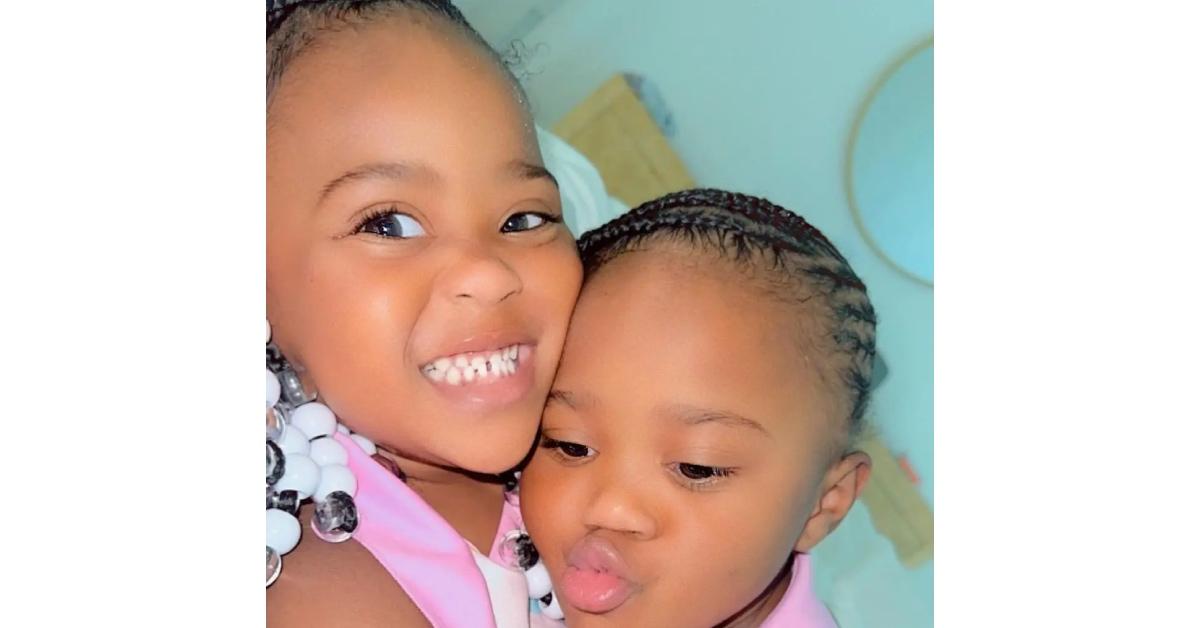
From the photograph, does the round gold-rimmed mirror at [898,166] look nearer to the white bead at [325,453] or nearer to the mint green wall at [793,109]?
the mint green wall at [793,109]

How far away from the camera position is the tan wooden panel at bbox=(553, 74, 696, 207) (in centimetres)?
124

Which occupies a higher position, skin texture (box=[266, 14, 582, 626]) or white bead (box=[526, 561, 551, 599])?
skin texture (box=[266, 14, 582, 626])

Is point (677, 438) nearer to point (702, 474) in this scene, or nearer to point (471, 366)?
point (702, 474)

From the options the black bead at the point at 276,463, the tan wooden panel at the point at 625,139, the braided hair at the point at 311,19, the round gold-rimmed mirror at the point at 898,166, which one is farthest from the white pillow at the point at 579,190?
the black bead at the point at 276,463

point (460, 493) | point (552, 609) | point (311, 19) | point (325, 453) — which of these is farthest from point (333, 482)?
point (311, 19)

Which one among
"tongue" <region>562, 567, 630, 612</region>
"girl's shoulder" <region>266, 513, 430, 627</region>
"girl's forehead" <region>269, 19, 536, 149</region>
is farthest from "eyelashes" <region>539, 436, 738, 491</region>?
"girl's forehead" <region>269, 19, 536, 149</region>

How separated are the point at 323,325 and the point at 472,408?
14 centimetres

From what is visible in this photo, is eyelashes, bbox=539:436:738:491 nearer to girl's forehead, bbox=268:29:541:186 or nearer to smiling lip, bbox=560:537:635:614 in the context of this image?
smiling lip, bbox=560:537:635:614

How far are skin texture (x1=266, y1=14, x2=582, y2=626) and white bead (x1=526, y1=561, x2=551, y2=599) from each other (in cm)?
12

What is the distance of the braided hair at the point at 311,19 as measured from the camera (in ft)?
3.74

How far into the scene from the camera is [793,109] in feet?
4.11

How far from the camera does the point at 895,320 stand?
1252 millimetres

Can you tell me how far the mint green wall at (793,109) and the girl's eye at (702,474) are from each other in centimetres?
15

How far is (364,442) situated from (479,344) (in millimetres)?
139
